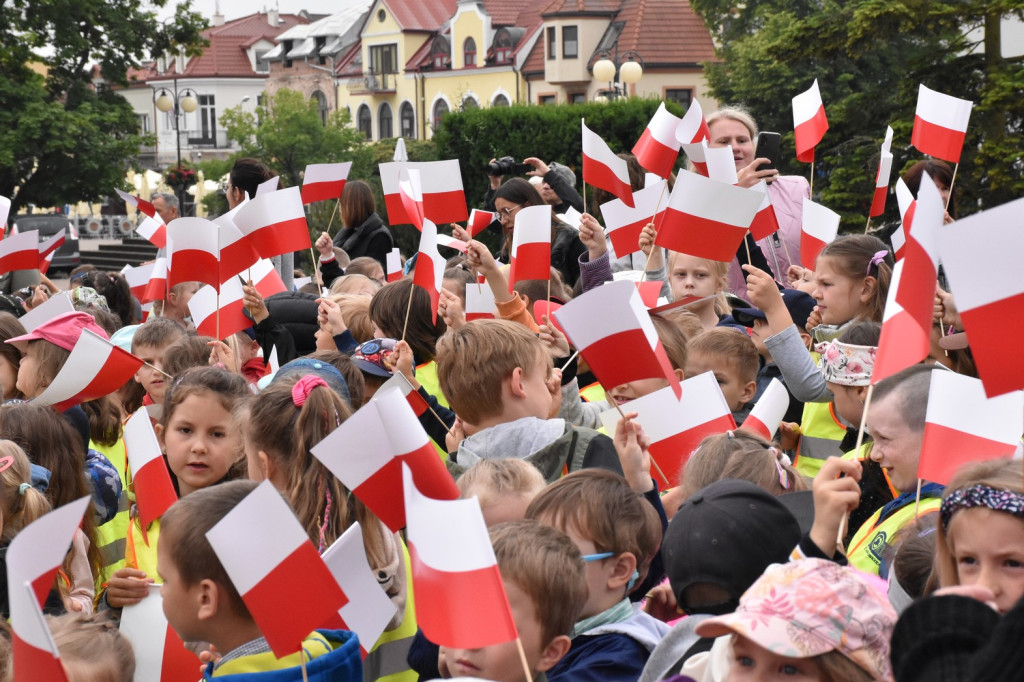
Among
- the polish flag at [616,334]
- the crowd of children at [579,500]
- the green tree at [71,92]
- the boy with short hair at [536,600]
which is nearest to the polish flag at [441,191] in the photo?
the crowd of children at [579,500]

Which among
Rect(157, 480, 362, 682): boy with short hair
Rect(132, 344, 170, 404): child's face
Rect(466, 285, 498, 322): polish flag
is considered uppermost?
Rect(466, 285, 498, 322): polish flag

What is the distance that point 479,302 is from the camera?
5.39 metres

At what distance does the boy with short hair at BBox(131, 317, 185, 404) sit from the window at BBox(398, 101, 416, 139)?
2568 inches

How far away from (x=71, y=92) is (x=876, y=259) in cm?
3223

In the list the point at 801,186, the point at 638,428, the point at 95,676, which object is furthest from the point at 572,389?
the point at 801,186

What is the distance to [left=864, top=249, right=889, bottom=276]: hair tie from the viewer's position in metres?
4.86

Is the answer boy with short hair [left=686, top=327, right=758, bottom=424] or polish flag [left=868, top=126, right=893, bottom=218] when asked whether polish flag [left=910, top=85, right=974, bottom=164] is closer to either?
polish flag [left=868, top=126, right=893, bottom=218]

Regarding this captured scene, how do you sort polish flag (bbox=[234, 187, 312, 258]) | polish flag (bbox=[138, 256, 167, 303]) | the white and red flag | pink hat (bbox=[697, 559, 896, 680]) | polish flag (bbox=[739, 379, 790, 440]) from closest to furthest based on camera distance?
pink hat (bbox=[697, 559, 896, 680]) < the white and red flag < polish flag (bbox=[739, 379, 790, 440]) < polish flag (bbox=[234, 187, 312, 258]) < polish flag (bbox=[138, 256, 167, 303])

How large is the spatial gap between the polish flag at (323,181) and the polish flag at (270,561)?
486 cm

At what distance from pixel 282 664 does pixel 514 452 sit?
974 mm

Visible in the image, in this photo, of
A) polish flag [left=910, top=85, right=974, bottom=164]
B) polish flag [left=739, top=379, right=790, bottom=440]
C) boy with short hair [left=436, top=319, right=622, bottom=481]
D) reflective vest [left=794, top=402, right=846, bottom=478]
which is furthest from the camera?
polish flag [left=910, top=85, right=974, bottom=164]

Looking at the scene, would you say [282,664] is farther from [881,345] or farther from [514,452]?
[881,345]

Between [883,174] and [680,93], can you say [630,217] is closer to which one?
[883,174]

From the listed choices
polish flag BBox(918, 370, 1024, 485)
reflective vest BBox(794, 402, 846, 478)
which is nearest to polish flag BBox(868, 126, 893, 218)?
reflective vest BBox(794, 402, 846, 478)
